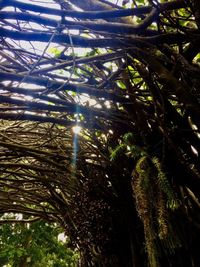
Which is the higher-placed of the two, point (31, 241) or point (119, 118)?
point (31, 241)

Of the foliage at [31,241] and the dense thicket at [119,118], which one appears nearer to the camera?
the dense thicket at [119,118]

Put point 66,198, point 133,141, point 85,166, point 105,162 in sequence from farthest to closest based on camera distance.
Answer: point 66,198 < point 85,166 < point 105,162 < point 133,141

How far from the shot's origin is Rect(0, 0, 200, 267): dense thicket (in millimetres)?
1384

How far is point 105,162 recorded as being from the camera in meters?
2.55

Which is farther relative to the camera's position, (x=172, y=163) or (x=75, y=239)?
(x=75, y=239)

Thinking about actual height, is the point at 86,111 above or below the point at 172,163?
above

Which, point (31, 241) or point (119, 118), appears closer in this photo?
point (119, 118)

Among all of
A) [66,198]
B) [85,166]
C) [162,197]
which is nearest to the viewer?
[162,197]

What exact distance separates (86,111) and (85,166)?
2.59 feet

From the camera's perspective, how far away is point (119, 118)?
2.19 m

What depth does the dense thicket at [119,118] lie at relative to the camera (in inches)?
54.5

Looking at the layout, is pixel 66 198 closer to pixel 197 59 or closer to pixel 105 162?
pixel 105 162

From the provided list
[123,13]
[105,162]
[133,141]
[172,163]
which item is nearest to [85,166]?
[105,162]

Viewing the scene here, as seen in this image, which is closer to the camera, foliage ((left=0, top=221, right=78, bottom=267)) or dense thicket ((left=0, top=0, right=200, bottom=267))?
dense thicket ((left=0, top=0, right=200, bottom=267))
